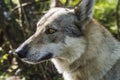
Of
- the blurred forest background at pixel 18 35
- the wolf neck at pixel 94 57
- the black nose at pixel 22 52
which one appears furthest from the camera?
the blurred forest background at pixel 18 35

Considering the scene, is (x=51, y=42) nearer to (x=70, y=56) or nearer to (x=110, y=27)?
(x=70, y=56)

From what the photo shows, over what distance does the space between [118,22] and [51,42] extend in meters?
4.18

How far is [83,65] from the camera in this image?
6.80 m

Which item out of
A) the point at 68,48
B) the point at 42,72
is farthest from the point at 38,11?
the point at 68,48

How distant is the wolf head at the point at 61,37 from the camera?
663 centimetres

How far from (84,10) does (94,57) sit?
690mm

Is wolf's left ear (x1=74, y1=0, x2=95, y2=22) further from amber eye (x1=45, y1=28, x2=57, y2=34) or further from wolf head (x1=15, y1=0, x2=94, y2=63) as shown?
amber eye (x1=45, y1=28, x2=57, y2=34)

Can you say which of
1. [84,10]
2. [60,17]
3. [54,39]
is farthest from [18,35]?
[84,10]

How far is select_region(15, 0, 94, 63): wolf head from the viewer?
663cm

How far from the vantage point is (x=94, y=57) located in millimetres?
6789

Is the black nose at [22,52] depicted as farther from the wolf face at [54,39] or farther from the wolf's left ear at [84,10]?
the wolf's left ear at [84,10]

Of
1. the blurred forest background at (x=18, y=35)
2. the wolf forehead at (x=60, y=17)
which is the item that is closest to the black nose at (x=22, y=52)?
the wolf forehead at (x=60, y=17)

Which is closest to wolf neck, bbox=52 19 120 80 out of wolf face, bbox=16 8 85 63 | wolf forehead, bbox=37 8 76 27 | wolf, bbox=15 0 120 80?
wolf, bbox=15 0 120 80

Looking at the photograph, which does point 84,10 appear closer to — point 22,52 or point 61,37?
point 61,37
